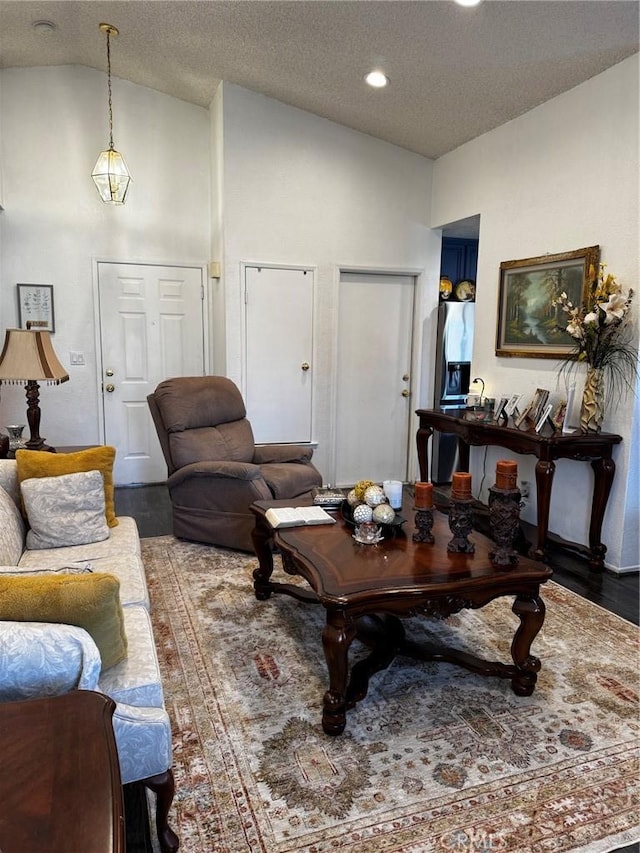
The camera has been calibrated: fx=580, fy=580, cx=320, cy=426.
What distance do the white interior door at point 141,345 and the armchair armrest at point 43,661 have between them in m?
3.92

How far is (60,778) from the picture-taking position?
0.90m

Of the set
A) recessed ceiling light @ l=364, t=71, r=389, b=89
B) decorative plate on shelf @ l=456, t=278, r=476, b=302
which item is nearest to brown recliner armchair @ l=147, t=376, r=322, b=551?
recessed ceiling light @ l=364, t=71, r=389, b=89

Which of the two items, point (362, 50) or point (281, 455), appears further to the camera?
point (281, 455)

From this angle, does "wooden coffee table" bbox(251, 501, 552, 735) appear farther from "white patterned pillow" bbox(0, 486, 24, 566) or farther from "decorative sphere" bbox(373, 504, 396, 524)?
"white patterned pillow" bbox(0, 486, 24, 566)

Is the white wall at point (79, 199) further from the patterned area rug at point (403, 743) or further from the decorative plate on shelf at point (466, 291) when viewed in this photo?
the patterned area rug at point (403, 743)

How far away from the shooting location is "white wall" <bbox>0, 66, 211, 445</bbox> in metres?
4.54

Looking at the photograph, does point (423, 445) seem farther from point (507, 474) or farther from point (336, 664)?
point (336, 664)

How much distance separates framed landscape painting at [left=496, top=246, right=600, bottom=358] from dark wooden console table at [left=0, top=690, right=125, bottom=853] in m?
3.41

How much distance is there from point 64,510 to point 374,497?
54.1 inches

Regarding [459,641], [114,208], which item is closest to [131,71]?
[114,208]

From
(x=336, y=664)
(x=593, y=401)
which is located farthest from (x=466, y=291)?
(x=336, y=664)

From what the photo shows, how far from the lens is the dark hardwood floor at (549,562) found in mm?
1587

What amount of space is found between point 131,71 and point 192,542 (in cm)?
363

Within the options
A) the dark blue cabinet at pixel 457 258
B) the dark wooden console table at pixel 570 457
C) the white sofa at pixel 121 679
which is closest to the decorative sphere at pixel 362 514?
the white sofa at pixel 121 679
